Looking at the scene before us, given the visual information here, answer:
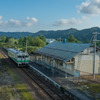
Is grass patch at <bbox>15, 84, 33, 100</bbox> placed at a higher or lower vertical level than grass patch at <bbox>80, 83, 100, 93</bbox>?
lower

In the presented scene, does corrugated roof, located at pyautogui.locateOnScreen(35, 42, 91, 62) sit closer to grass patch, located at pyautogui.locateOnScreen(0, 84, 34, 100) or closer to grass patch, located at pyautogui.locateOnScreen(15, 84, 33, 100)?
grass patch, located at pyautogui.locateOnScreen(15, 84, 33, 100)

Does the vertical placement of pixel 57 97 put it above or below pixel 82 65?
below

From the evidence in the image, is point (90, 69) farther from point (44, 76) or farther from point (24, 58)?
point (24, 58)

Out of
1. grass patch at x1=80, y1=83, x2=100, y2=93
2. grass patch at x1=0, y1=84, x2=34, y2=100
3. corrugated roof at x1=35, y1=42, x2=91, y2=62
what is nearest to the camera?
grass patch at x1=0, y1=84, x2=34, y2=100

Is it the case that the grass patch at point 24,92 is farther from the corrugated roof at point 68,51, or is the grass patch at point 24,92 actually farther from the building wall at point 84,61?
the building wall at point 84,61

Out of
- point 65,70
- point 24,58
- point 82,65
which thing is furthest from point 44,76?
point 24,58

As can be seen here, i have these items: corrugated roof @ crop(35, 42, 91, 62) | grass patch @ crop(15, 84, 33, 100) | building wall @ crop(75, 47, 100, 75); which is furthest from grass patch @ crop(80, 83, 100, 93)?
grass patch @ crop(15, 84, 33, 100)

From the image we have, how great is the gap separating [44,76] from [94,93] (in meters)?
8.49

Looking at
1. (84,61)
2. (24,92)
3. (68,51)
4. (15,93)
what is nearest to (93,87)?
(84,61)

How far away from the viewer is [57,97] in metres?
13.6

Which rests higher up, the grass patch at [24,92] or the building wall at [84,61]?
the building wall at [84,61]

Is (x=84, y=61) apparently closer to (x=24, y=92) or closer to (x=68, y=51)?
(x=68, y=51)

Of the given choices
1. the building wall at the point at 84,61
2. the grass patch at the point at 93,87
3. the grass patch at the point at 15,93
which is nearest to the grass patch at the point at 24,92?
the grass patch at the point at 15,93

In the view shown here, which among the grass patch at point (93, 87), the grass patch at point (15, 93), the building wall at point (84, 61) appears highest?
the building wall at point (84, 61)
